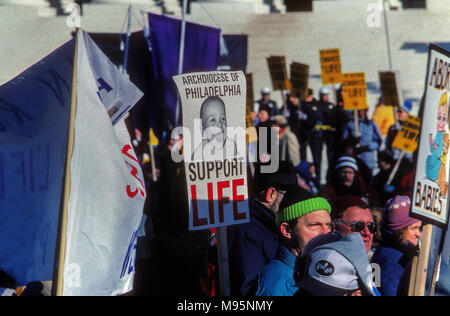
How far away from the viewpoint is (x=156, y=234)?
9.41 metres

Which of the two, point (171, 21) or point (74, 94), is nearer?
point (74, 94)

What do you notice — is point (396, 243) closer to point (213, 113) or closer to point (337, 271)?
point (213, 113)

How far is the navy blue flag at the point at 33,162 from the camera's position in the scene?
13.1 feet

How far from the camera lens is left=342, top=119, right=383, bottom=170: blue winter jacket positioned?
38.4 feet

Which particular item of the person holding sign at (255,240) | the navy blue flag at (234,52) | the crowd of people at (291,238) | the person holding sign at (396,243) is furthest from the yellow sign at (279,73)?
the person holding sign at (396,243)

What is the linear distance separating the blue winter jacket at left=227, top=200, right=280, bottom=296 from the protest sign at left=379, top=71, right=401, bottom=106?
7.87m

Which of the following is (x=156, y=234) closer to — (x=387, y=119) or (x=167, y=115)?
(x=167, y=115)

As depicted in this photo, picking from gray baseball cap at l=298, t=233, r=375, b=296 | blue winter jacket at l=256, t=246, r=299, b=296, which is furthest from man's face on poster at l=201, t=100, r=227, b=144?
gray baseball cap at l=298, t=233, r=375, b=296

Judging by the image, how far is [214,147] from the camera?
462 centimetres

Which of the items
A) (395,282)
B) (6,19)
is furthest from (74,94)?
(6,19)

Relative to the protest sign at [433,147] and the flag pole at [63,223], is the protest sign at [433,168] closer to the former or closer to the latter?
the protest sign at [433,147]

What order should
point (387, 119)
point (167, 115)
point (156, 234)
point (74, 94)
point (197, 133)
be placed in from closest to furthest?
point (74, 94)
point (197, 133)
point (156, 234)
point (167, 115)
point (387, 119)

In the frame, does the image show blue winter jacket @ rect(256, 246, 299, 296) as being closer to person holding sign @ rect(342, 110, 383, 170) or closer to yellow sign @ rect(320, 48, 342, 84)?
person holding sign @ rect(342, 110, 383, 170)
